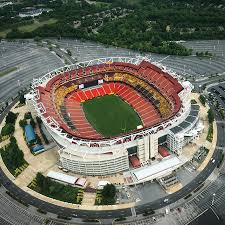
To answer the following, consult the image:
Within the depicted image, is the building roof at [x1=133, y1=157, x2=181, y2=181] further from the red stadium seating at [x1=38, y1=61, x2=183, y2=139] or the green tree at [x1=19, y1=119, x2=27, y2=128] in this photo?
the green tree at [x1=19, y1=119, x2=27, y2=128]

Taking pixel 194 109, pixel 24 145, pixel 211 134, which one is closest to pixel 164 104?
pixel 194 109

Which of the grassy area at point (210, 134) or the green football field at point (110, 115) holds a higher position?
the green football field at point (110, 115)

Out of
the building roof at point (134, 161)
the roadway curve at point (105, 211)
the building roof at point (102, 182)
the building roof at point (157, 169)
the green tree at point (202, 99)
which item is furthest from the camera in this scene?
the green tree at point (202, 99)

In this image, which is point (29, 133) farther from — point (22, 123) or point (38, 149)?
point (38, 149)

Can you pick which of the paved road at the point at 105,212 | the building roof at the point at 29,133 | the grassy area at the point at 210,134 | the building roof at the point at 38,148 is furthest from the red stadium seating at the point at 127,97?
the paved road at the point at 105,212

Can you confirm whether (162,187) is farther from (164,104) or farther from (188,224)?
(164,104)

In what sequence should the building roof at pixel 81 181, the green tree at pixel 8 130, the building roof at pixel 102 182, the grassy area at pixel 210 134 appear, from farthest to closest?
1. the green tree at pixel 8 130
2. the grassy area at pixel 210 134
3. the building roof at pixel 81 181
4. the building roof at pixel 102 182

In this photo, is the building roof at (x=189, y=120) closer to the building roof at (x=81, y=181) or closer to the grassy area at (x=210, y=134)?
the grassy area at (x=210, y=134)
